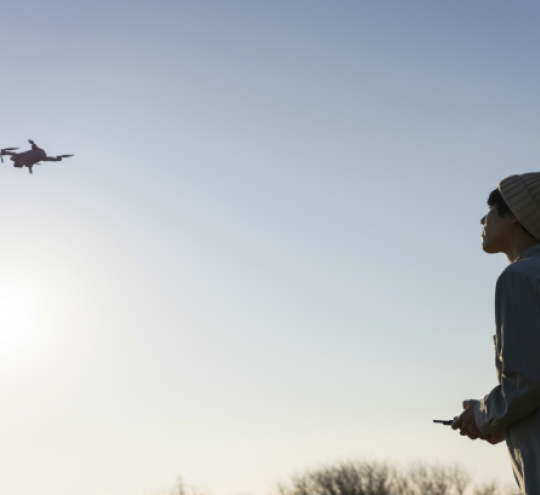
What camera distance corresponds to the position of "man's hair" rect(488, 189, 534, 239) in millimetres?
3406

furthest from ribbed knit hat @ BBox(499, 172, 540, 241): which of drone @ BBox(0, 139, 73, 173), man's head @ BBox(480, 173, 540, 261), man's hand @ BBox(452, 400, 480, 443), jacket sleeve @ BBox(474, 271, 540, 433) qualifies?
drone @ BBox(0, 139, 73, 173)

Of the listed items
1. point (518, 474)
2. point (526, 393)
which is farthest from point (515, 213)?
point (518, 474)

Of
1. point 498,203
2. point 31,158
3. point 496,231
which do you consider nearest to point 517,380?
point 496,231

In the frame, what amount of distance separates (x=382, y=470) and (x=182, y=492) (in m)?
26.6

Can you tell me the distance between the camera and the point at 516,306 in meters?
2.88

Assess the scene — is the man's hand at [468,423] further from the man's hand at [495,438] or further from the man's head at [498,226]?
the man's head at [498,226]

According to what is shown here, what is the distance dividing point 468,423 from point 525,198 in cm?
111

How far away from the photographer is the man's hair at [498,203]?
3406 millimetres

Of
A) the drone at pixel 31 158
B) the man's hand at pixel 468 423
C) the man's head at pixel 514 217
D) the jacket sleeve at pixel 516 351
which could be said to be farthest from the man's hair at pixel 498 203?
the drone at pixel 31 158

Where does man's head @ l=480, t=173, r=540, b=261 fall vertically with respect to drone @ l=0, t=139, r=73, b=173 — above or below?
below

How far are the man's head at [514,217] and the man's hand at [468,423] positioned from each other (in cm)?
79

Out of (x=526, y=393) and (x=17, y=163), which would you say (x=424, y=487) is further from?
(x=526, y=393)

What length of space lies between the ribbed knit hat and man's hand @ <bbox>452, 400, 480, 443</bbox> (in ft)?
2.85

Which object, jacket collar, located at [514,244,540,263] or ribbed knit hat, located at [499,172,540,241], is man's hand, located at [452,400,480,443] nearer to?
jacket collar, located at [514,244,540,263]
